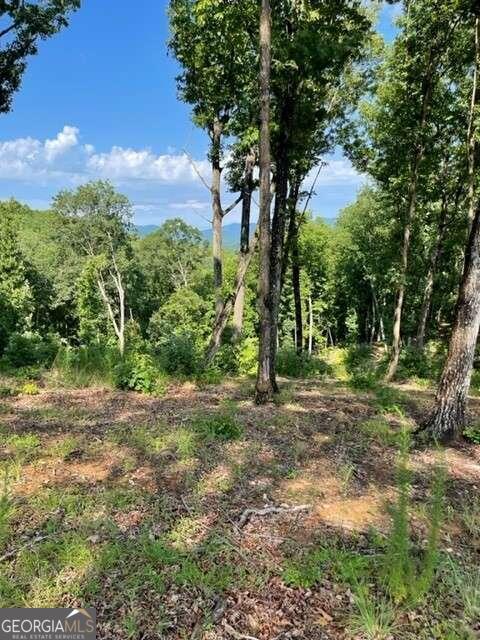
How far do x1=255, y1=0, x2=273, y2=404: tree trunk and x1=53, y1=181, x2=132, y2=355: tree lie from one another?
22.0m

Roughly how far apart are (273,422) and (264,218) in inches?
121

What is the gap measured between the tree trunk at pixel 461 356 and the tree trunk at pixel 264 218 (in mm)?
2537

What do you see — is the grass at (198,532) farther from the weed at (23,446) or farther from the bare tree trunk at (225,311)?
the bare tree trunk at (225,311)

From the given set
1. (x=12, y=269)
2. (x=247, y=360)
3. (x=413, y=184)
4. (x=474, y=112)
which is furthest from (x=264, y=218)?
(x=12, y=269)

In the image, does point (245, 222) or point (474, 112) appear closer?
point (474, 112)

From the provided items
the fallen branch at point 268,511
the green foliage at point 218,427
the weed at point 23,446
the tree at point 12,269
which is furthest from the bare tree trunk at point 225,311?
the tree at point 12,269

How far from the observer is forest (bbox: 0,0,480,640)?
104 inches

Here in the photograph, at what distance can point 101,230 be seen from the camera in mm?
27141

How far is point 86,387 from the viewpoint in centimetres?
821

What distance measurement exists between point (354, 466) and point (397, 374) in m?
8.07

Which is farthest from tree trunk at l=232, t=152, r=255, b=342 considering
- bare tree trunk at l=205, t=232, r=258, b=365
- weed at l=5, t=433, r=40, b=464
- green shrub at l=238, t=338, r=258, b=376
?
weed at l=5, t=433, r=40, b=464

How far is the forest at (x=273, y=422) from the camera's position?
2.64 meters

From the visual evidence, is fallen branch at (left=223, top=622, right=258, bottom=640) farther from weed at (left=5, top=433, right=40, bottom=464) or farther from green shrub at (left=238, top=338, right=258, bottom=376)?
green shrub at (left=238, top=338, right=258, bottom=376)

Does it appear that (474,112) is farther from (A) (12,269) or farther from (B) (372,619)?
(A) (12,269)
